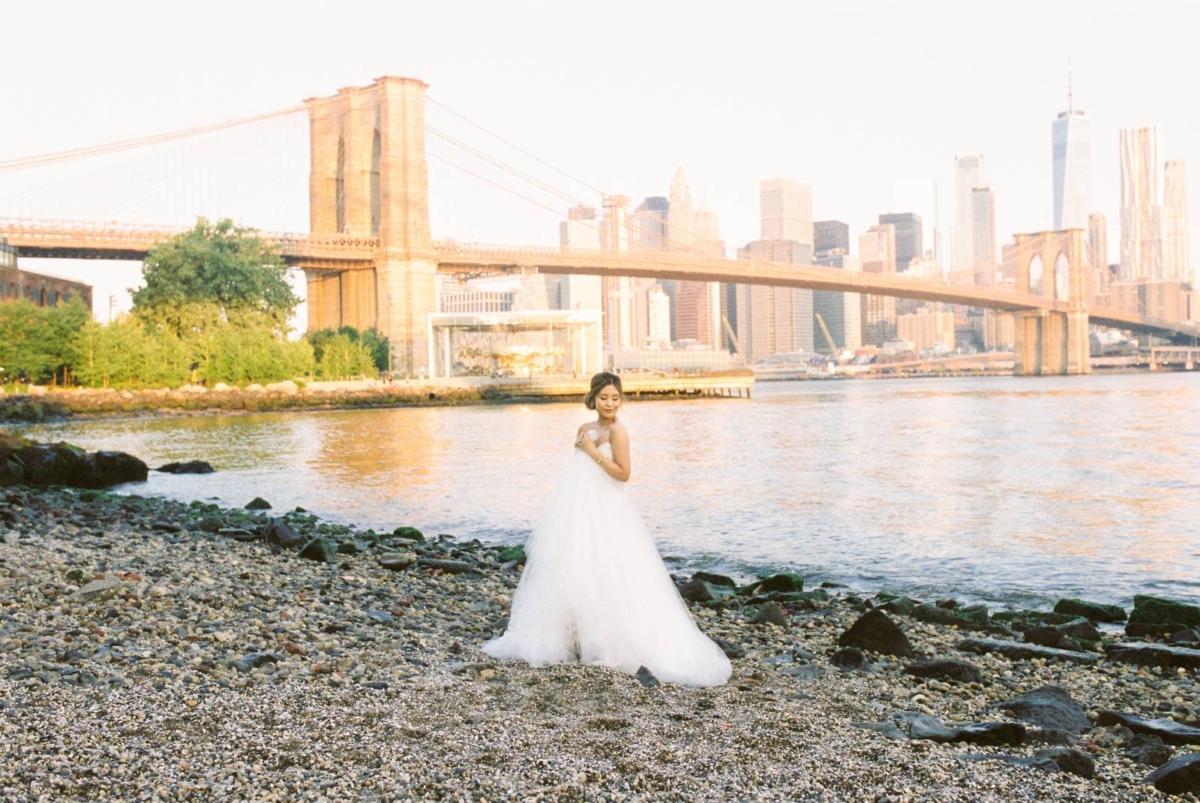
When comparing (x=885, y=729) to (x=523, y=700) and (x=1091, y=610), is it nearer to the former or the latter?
(x=523, y=700)

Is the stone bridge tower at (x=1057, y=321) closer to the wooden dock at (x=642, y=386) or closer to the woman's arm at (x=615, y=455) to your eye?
the wooden dock at (x=642, y=386)

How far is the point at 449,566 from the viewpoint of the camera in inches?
328

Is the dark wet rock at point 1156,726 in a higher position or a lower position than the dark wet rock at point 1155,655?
higher

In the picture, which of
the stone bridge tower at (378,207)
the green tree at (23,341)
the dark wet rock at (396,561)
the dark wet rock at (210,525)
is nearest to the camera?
the dark wet rock at (396,561)

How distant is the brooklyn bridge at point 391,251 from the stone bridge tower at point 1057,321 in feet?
58.8

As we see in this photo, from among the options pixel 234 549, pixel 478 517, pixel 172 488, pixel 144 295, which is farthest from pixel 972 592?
pixel 144 295

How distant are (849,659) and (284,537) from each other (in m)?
5.17

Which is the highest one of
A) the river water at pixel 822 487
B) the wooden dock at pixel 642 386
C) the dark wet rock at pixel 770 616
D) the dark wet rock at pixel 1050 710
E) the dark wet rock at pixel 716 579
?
the wooden dock at pixel 642 386

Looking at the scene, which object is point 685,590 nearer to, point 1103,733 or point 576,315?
point 1103,733

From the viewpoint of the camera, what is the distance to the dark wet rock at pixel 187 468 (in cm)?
1867

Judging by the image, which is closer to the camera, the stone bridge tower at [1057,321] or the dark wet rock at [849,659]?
the dark wet rock at [849,659]

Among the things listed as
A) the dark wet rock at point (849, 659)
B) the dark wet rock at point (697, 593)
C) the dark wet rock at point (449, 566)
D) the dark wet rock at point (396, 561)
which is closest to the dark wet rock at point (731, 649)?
the dark wet rock at point (849, 659)

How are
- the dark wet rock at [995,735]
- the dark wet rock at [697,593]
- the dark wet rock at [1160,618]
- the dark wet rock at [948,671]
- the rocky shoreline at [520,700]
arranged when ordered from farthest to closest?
1. the dark wet rock at [697,593]
2. the dark wet rock at [1160,618]
3. the dark wet rock at [948,671]
4. the dark wet rock at [995,735]
5. the rocky shoreline at [520,700]

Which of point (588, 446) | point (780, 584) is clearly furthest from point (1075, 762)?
point (780, 584)
